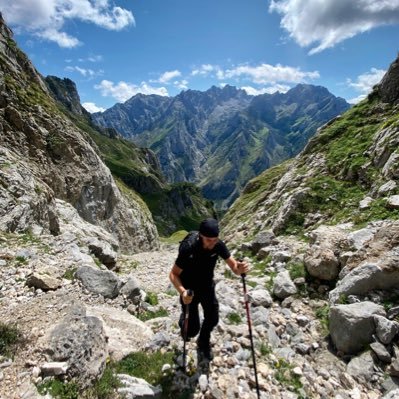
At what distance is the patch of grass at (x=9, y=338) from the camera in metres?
7.04

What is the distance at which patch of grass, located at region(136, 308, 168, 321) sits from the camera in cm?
1149

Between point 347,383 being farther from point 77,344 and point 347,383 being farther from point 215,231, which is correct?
point 77,344

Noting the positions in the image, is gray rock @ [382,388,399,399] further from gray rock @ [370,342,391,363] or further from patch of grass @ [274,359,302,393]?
patch of grass @ [274,359,302,393]

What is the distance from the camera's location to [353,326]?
343 inches

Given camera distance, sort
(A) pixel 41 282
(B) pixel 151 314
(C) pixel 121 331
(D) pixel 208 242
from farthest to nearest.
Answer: (B) pixel 151 314 < (A) pixel 41 282 < (C) pixel 121 331 < (D) pixel 208 242

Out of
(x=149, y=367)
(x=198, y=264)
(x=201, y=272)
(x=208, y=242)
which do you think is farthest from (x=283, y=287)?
(x=149, y=367)

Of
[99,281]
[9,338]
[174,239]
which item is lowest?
[9,338]

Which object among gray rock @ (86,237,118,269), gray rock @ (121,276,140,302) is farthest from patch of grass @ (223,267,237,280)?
gray rock @ (86,237,118,269)

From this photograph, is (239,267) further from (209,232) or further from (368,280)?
(368,280)

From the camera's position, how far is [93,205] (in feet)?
143

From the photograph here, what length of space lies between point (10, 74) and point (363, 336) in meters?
41.0

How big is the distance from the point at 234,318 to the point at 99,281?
5312 millimetres

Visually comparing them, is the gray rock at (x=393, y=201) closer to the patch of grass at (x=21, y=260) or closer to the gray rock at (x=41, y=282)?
the gray rock at (x=41, y=282)

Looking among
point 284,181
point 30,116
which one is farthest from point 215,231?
point 30,116
